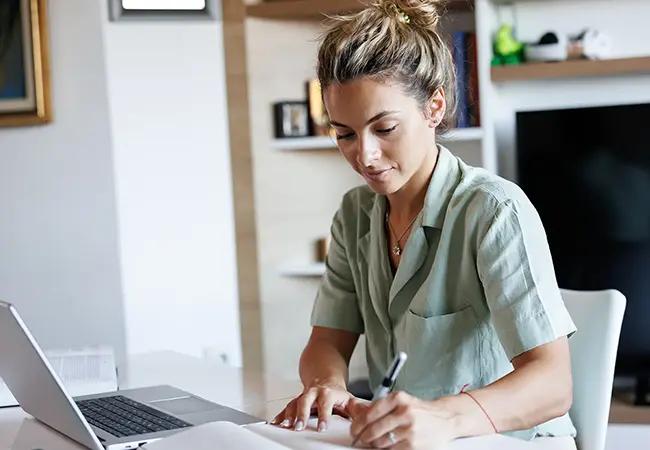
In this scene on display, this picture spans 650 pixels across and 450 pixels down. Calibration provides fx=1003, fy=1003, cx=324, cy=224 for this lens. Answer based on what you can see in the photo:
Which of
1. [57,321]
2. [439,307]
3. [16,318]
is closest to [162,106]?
[57,321]

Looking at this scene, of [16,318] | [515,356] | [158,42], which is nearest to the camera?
[16,318]

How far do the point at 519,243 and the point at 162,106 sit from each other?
186cm

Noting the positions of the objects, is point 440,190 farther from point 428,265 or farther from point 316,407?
point 316,407

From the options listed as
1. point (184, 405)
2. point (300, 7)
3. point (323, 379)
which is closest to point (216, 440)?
point (184, 405)

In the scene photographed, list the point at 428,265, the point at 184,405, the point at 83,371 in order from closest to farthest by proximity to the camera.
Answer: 1. the point at 184,405
2. the point at 428,265
3. the point at 83,371

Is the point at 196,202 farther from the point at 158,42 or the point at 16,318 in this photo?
the point at 16,318

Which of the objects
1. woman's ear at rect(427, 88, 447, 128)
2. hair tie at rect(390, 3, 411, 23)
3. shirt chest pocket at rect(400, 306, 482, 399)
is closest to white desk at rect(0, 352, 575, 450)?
shirt chest pocket at rect(400, 306, 482, 399)

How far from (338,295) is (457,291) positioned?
0.94 feet

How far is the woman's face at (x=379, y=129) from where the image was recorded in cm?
146

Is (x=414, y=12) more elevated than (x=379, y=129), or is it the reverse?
(x=414, y=12)

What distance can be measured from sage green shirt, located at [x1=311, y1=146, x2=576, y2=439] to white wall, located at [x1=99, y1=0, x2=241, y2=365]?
Answer: 1.42 metres

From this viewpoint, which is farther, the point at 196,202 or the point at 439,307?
the point at 196,202

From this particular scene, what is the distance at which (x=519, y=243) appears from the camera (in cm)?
139

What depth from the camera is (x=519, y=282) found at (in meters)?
1.37
